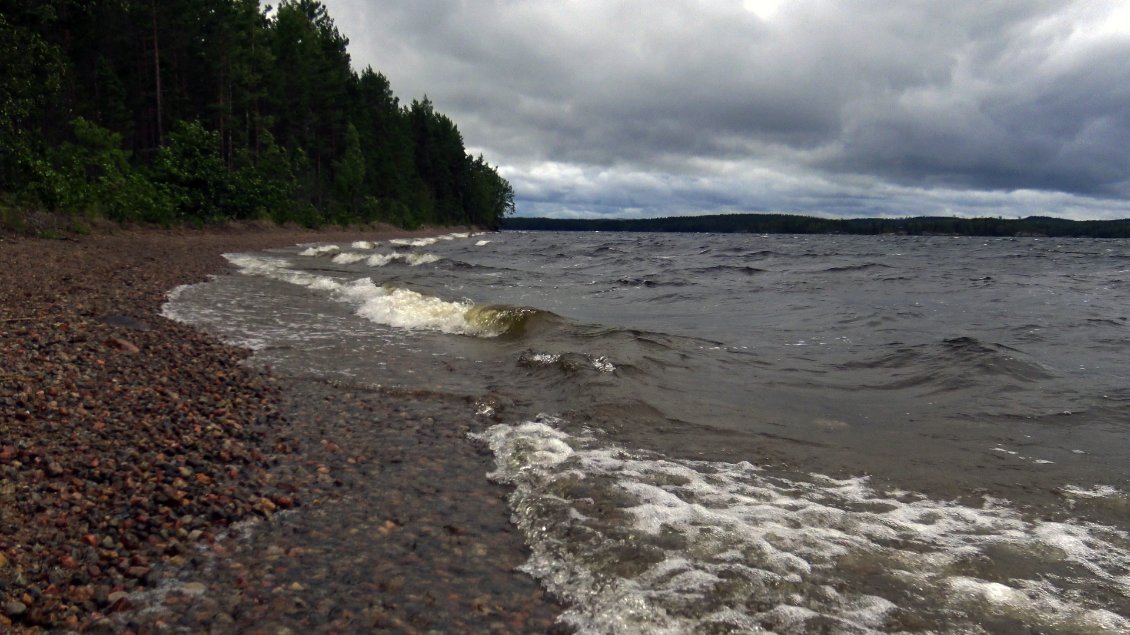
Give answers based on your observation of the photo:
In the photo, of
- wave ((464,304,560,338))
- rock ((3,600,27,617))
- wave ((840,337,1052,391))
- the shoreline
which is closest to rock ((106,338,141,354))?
the shoreline

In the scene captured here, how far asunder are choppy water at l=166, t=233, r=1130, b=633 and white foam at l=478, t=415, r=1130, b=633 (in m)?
0.02

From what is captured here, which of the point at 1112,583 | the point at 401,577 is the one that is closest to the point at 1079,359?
the point at 1112,583

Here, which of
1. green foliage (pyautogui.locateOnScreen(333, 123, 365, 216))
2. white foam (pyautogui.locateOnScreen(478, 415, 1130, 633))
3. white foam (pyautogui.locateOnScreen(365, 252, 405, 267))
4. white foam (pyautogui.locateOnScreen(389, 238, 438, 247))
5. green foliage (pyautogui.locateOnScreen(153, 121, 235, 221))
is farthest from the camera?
green foliage (pyautogui.locateOnScreen(333, 123, 365, 216))

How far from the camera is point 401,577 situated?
3701mm

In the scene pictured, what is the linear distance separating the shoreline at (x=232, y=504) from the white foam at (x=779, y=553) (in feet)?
1.32

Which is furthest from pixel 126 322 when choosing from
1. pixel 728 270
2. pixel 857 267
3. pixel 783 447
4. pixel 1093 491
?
pixel 857 267

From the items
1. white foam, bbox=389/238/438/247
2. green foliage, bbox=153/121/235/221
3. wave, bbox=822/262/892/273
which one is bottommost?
white foam, bbox=389/238/438/247

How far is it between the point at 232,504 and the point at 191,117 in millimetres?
52147

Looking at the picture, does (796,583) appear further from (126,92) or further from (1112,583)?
(126,92)

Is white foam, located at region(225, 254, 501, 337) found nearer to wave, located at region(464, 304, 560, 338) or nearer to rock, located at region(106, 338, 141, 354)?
wave, located at region(464, 304, 560, 338)

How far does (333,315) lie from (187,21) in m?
39.4

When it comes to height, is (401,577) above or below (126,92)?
below

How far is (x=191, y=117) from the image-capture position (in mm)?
47062

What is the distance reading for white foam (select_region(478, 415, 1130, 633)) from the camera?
353 cm
